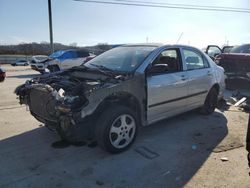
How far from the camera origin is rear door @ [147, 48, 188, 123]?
4.47 metres

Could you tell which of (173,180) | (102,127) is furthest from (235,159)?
(102,127)

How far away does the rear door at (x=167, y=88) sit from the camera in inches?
176

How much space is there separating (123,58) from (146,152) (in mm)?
1818

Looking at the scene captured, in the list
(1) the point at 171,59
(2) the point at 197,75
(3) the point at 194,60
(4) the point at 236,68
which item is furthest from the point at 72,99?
(4) the point at 236,68

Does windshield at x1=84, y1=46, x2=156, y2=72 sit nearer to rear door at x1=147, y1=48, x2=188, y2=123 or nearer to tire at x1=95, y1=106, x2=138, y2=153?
rear door at x1=147, y1=48, x2=188, y2=123

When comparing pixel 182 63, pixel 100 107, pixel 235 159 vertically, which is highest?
pixel 182 63

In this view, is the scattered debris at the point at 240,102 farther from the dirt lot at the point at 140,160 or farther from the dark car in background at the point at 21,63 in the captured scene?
the dark car in background at the point at 21,63

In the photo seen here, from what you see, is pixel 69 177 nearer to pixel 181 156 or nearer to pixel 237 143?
pixel 181 156

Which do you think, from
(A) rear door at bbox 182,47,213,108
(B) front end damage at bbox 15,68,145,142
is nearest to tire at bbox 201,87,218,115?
(A) rear door at bbox 182,47,213,108

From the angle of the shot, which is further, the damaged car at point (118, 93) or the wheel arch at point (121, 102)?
the wheel arch at point (121, 102)

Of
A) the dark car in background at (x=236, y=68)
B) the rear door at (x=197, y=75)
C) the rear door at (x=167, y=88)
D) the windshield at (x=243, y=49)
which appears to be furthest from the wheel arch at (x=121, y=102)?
the windshield at (x=243, y=49)

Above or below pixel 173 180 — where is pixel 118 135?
above

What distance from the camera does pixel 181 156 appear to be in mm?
3990

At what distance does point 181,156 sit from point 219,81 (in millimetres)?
2988
